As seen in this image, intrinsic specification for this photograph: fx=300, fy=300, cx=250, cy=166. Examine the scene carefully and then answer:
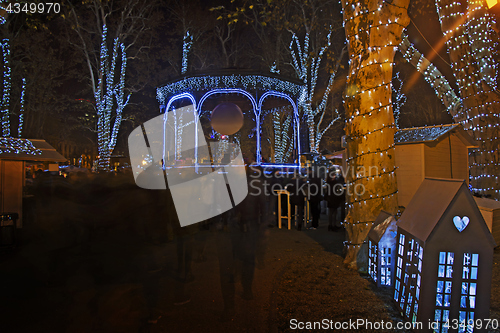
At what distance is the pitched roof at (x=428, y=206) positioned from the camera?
267cm

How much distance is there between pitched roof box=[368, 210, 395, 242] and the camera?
4.20 meters

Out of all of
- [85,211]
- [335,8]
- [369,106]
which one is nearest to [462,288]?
[369,106]

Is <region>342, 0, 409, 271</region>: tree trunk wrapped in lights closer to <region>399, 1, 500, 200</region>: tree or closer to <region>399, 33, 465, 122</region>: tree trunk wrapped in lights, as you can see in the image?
<region>399, 1, 500, 200</region>: tree

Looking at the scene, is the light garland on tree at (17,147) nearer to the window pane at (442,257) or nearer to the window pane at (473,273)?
the window pane at (442,257)

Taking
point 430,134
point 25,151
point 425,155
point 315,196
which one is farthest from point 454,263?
point 25,151

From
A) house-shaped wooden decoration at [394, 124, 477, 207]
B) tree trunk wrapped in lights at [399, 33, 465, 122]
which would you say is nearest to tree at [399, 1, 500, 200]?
house-shaped wooden decoration at [394, 124, 477, 207]

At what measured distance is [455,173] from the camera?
384 inches

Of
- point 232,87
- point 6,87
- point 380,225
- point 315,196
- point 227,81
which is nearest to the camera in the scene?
point 380,225

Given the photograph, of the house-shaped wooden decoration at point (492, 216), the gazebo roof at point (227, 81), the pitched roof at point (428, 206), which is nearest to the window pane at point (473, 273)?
the pitched roof at point (428, 206)

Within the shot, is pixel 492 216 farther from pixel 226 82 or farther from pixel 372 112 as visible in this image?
pixel 226 82

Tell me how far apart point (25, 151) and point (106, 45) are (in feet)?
57.9

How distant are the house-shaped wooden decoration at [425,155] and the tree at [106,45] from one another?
842 inches

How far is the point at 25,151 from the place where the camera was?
8.21 m

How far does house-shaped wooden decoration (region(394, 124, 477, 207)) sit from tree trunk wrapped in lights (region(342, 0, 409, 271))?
3841 millimetres
